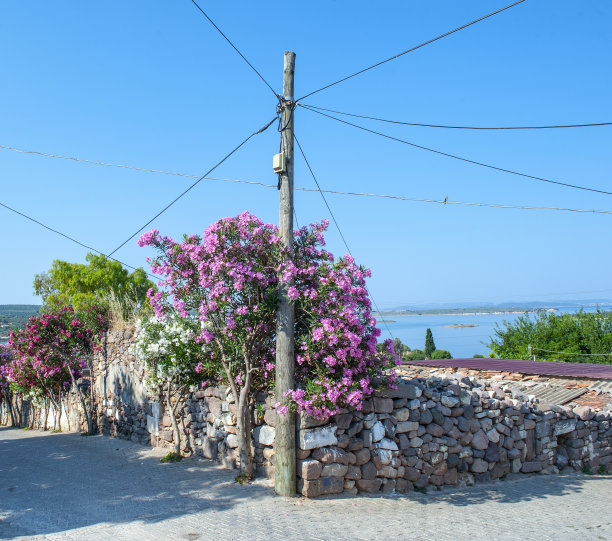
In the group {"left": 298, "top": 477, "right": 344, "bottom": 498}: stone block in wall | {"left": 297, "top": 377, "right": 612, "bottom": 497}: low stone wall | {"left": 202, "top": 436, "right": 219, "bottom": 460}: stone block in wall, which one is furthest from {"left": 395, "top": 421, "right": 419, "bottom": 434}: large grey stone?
{"left": 202, "top": 436, "right": 219, "bottom": 460}: stone block in wall

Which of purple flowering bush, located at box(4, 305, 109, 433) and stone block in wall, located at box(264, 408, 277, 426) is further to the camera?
purple flowering bush, located at box(4, 305, 109, 433)

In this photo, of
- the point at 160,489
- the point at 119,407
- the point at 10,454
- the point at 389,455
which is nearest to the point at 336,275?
the point at 389,455

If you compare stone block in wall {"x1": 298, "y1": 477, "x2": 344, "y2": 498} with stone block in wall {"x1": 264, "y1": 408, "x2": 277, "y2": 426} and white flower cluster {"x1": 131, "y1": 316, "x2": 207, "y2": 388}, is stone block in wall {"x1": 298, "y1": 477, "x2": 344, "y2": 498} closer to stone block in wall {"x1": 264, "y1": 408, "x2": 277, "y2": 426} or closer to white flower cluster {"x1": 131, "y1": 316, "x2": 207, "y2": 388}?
stone block in wall {"x1": 264, "y1": 408, "x2": 277, "y2": 426}

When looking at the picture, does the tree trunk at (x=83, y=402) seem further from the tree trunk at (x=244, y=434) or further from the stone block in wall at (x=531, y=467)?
the stone block in wall at (x=531, y=467)

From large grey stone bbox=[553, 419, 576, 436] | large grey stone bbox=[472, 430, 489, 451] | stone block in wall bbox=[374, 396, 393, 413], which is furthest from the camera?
large grey stone bbox=[553, 419, 576, 436]

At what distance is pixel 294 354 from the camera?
26.2 ft

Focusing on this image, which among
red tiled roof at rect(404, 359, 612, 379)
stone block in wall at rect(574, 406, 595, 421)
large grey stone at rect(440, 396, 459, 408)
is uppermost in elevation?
red tiled roof at rect(404, 359, 612, 379)

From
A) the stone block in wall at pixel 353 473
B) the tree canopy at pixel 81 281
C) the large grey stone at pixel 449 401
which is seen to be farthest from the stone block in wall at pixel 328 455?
the tree canopy at pixel 81 281

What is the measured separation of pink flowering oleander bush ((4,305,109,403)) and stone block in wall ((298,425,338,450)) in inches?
328

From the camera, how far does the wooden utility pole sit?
7609mm

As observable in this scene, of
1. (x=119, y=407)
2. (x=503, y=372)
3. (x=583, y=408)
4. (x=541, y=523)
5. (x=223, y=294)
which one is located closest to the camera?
(x=541, y=523)

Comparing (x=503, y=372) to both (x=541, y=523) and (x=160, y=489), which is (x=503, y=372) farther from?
(x=160, y=489)

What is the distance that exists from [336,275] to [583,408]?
7.43m

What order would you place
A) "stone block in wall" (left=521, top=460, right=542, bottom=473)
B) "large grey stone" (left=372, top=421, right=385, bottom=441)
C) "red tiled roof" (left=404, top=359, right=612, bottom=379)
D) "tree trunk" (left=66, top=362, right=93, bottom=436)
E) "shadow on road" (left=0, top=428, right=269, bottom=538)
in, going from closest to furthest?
"shadow on road" (left=0, top=428, right=269, bottom=538), "large grey stone" (left=372, top=421, right=385, bottom=441), "stone block in wall" (left=521, top=460, right=542, bottom=473), "tree trunk" (left=66, top=362, right=93, bottom=436), "red tiled roof" (left=404, top=359, right=612, bottom=379)
